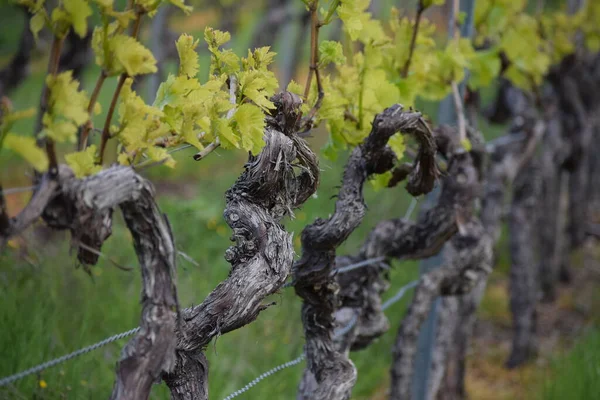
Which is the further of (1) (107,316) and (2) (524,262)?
(2) (524,262)

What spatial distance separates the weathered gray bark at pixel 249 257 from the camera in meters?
1.32

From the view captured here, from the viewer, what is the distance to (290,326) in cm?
346

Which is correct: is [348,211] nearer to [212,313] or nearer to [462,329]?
[212,313]

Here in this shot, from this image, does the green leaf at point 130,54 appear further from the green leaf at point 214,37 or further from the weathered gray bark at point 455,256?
the weathered gray bark at point 455,256

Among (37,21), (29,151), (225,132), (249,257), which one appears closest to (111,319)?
(249,257)

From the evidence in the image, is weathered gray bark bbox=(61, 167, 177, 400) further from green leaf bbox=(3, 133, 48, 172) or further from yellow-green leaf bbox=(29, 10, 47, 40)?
yellow-green leaf bbox=(29, 10, 47, 40)

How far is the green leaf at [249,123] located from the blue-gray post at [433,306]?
1.49 meters

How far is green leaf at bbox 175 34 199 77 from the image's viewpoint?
128 centimetres

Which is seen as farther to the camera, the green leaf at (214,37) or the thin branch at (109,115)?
the green leaf at (214,37)

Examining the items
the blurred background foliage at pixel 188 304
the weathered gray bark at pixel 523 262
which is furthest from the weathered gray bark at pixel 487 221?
the blurred background foliage at pixel 188 304

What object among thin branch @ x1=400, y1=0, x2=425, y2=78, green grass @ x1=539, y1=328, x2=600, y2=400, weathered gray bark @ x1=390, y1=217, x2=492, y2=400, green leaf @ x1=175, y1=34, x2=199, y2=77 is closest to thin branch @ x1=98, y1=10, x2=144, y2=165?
green leaf @ x1=175, y1=34, x2=199, y2=77

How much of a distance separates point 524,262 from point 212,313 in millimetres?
3415

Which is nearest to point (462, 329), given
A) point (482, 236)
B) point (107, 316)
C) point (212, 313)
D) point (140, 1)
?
point (482, 236)

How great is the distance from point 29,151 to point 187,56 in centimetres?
45
